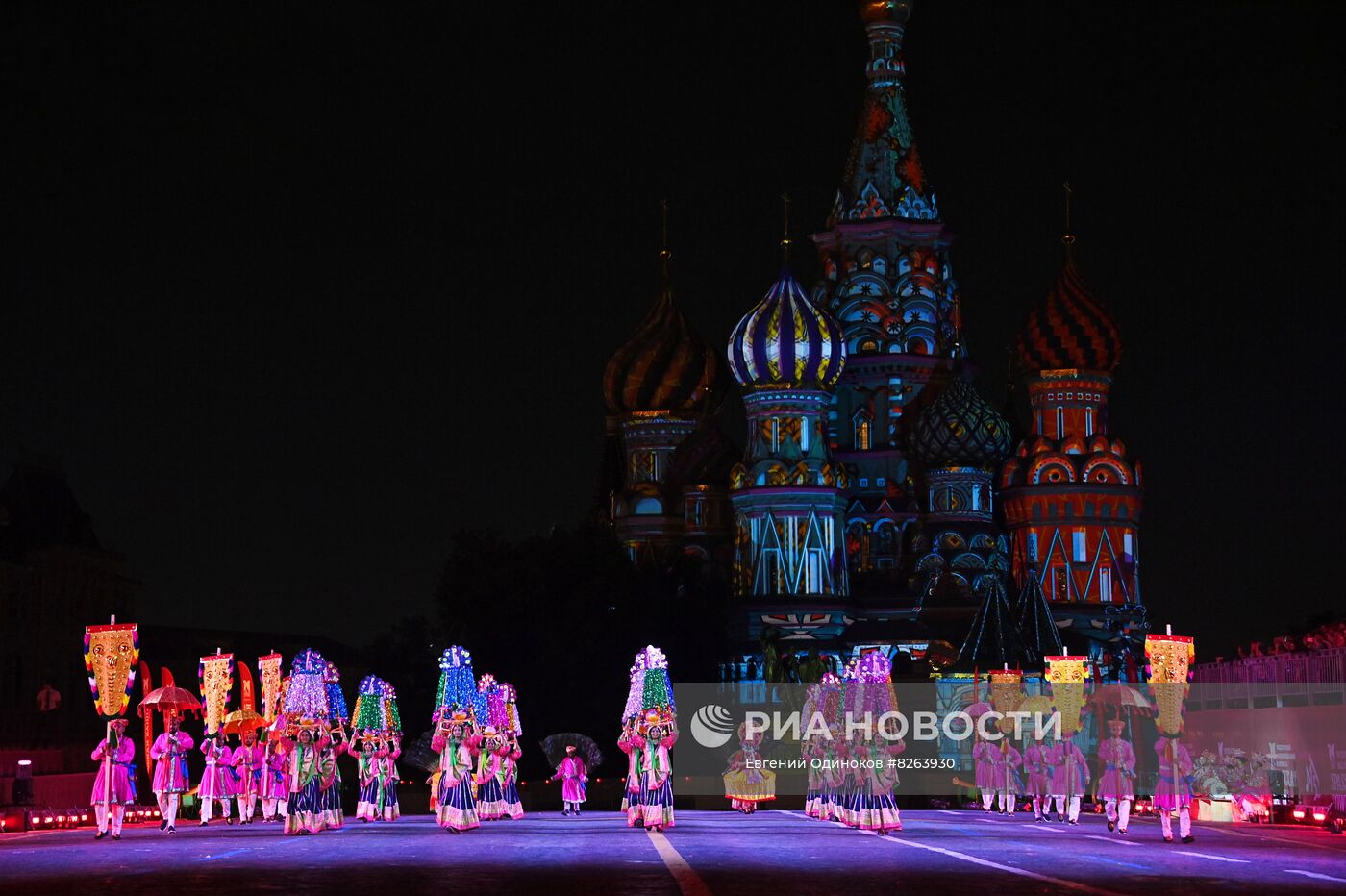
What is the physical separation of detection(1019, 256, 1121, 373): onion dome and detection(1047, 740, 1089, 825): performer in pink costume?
1836 inches

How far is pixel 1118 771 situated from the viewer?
33188 mm

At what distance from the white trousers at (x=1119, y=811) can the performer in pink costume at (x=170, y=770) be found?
42.9 feet

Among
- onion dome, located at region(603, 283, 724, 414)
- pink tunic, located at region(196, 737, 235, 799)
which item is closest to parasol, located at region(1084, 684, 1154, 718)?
pink tunic, located at region(196, 737, 235, 799)

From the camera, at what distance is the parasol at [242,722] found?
3797 centimetres

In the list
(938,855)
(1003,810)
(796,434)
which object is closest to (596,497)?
(796,434)

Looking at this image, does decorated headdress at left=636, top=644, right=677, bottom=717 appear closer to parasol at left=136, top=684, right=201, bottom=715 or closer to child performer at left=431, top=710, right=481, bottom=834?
child performer at left=431, top=710, right=481, bottom=834

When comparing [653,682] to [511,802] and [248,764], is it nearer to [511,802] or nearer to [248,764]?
[511,802]

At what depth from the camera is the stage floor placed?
22094 millimetres

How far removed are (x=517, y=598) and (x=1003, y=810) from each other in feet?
104

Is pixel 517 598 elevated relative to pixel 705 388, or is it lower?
lower

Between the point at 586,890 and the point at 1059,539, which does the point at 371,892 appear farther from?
the point at 1059,539

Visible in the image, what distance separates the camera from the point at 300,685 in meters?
34.2

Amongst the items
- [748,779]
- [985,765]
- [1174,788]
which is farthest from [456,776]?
[985,765]

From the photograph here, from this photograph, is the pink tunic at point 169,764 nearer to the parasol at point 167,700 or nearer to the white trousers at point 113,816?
the parasol at point 167,700
